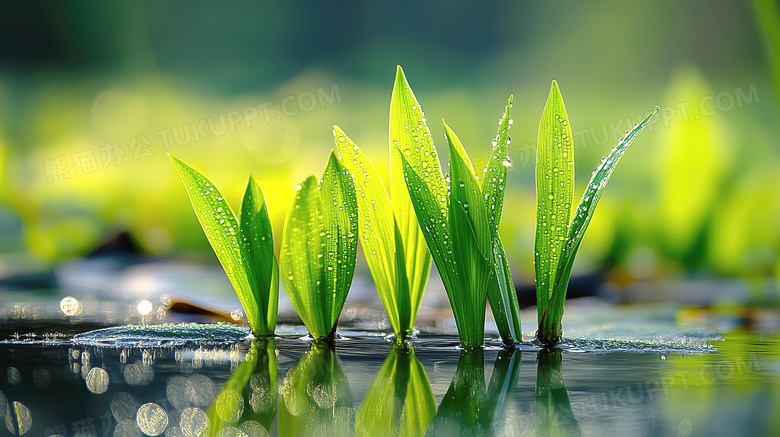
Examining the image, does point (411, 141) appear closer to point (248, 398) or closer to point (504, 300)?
point (504, 300)

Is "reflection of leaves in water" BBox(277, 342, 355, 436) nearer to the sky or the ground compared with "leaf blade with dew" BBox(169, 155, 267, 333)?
nearer to the ground

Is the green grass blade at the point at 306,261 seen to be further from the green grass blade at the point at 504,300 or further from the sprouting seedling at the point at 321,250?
the green grass blade at the point at 504,300

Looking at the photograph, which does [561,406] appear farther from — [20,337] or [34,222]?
[34,222]

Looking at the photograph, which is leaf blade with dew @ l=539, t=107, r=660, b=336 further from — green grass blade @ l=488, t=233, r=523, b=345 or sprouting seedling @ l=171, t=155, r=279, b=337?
sprouting seedling @ l=171, t=155, r=279, b=337

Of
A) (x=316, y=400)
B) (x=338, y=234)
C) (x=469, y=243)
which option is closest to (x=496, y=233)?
(x=469, y=243)

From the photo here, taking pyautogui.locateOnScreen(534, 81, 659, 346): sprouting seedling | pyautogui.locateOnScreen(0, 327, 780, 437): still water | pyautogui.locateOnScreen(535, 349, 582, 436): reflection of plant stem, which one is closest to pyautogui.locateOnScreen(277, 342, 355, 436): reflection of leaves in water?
pyautogui.locateOnScreen(0, 327, 780, 437): still water

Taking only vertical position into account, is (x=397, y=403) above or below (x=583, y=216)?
below
